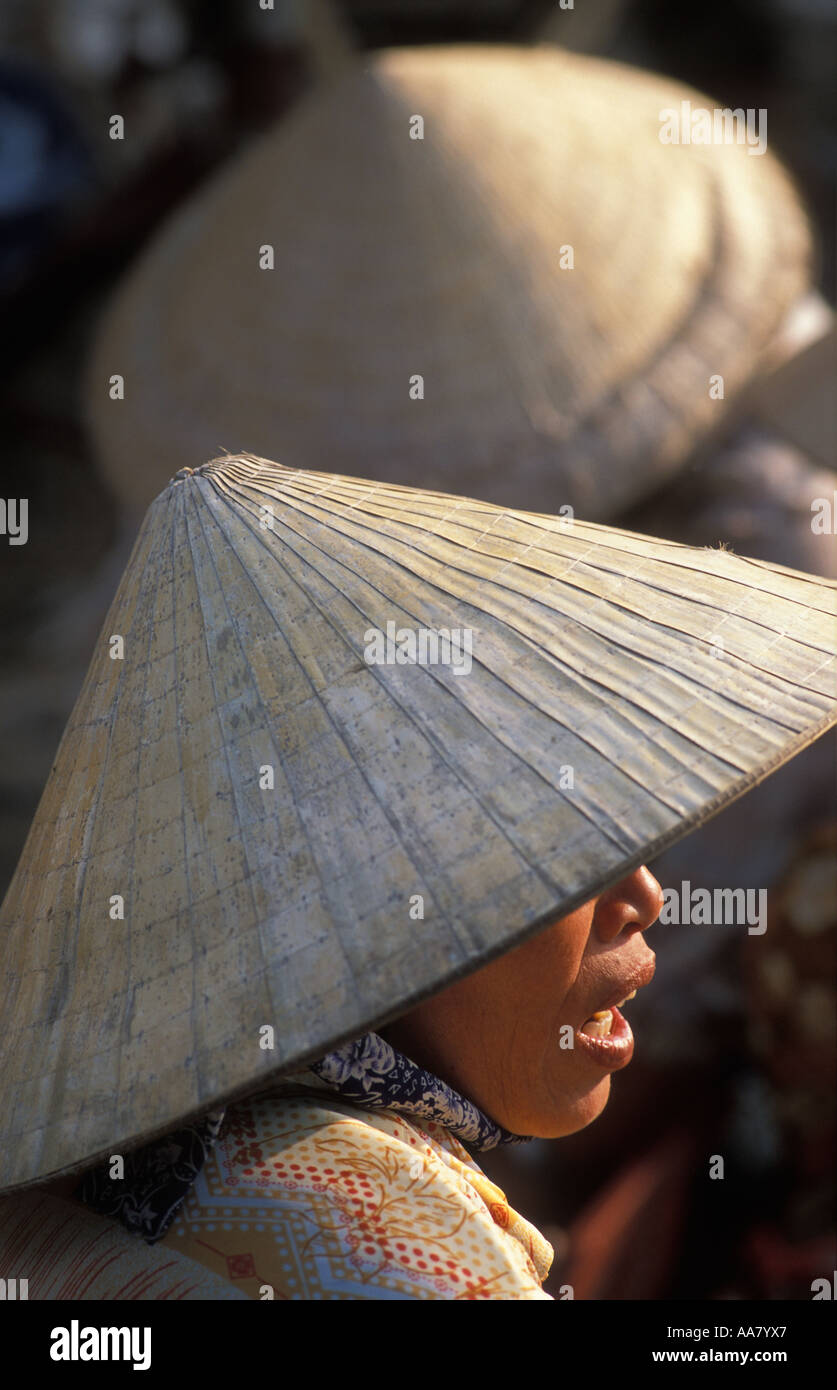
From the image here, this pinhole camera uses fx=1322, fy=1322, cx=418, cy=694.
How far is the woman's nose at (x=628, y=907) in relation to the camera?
94 centimetres

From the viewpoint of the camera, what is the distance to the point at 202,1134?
0.86m

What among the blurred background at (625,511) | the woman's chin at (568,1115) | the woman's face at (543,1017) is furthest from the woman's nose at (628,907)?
the blurred background at (625,511)

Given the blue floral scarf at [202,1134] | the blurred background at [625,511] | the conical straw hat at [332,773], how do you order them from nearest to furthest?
the conical straw hat at [332,773]
the blue floral scarf at [202,1134]
the blurred background at [625,511]

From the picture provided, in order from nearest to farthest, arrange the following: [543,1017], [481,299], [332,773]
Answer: [332,773]
[543,1017]
[481,299]

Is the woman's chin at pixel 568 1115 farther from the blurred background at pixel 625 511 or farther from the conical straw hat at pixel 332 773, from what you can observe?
the blurred background at pixel 625 511

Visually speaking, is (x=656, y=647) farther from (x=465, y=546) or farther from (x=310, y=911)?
(x=310, y=911)

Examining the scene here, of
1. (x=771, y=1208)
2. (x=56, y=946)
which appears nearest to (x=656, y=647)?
(x=56, y=946)

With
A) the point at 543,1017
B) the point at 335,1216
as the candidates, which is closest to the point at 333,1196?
the point at 335,1216

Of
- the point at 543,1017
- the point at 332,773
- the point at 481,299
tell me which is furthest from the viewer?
the point at 481,299

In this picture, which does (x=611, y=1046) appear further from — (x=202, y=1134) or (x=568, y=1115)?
(x=202, y=1134)

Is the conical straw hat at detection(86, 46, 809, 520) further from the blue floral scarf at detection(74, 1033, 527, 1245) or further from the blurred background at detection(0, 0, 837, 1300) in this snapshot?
the blue floral scarf at detection(74, 1033, 527, 1245)

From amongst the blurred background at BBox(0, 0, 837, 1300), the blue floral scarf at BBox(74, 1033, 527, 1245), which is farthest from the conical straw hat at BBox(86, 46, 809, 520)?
the blue floral scarf at BBox(74, 1033, 527, 1245)

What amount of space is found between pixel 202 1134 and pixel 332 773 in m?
0.27

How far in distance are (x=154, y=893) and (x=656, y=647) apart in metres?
0.35
